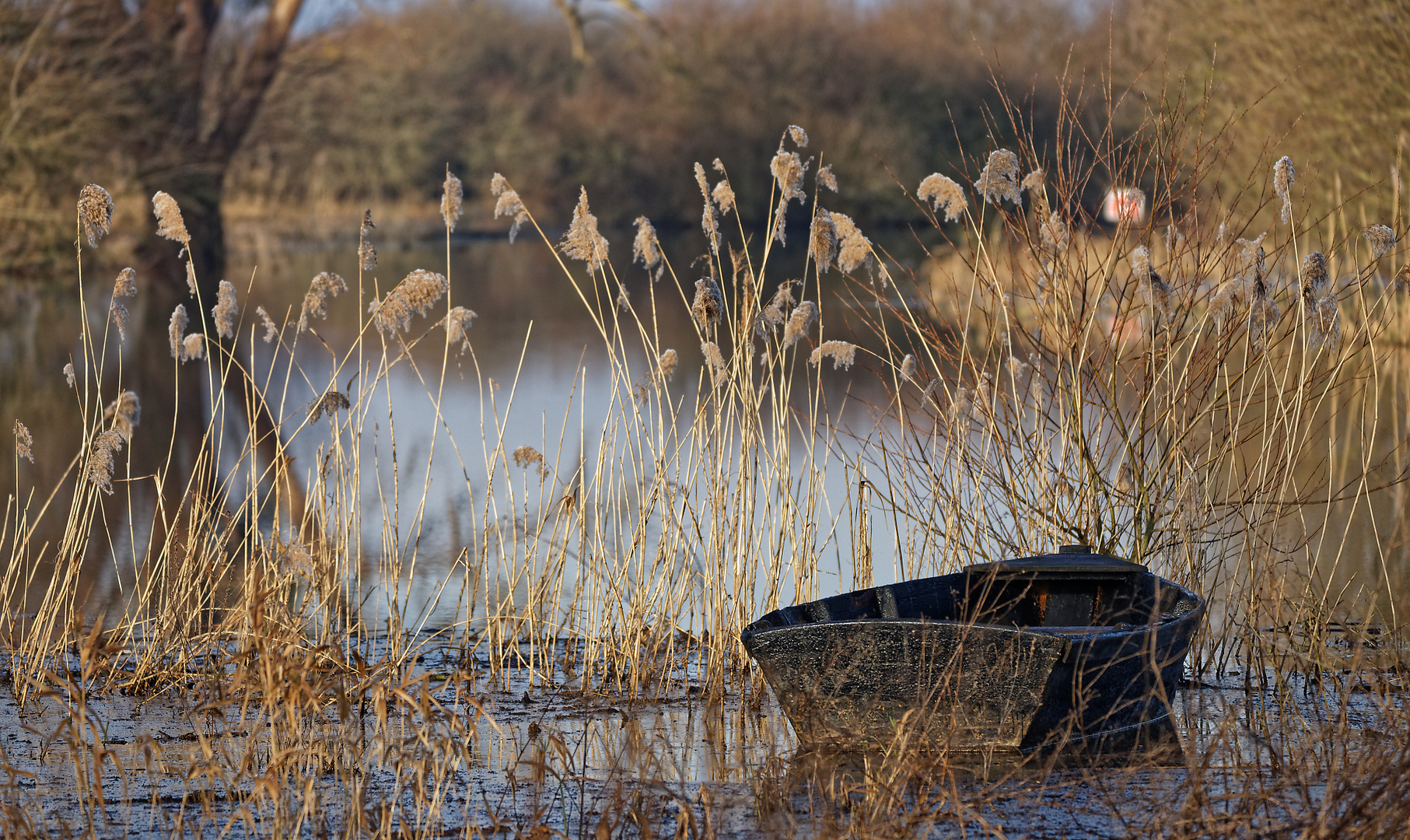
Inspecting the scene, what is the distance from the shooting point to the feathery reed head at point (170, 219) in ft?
13.1

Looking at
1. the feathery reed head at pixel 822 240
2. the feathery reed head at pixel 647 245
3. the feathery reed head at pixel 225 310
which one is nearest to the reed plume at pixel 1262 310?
the feathery reed head at pixel 822 240

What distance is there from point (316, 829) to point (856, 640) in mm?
1324

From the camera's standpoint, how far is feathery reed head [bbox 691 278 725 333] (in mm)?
4145

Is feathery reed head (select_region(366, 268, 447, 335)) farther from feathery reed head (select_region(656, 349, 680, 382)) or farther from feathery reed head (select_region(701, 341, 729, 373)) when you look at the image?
feathery reed head (select_region(701, 341, 729, 373))

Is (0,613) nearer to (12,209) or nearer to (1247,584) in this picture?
(1247,584)

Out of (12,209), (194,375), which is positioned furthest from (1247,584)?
(12,209)

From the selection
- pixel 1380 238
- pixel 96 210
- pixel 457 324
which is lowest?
pixel 457 324

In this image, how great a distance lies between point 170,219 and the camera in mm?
4027

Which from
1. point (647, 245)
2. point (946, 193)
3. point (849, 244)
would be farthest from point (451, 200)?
point (946, 193)

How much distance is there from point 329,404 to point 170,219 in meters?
0.64

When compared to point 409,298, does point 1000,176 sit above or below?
above

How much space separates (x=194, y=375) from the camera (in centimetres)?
1302

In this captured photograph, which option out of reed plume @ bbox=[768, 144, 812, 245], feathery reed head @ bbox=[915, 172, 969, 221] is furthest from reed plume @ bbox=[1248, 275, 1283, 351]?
reed plume @ bbox=[768, 144, 812, 245]

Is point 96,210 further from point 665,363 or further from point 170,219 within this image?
point 665,363
